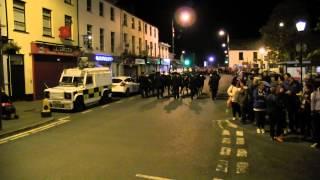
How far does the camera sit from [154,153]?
948cm

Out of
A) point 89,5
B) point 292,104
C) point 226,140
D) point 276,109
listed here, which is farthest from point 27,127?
point 89,5

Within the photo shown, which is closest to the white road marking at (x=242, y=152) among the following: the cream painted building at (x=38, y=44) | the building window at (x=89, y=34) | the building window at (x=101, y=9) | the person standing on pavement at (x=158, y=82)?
the cream painted building at (x=38, y=44)

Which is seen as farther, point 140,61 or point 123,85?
point 140,61

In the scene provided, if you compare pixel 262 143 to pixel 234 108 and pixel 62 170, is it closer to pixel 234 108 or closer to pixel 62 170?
pixel 234 108

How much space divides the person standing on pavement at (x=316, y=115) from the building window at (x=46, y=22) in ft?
65.4

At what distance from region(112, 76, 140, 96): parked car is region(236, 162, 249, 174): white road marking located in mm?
20063

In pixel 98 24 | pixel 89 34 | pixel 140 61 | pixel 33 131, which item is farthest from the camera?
pixel 140 61

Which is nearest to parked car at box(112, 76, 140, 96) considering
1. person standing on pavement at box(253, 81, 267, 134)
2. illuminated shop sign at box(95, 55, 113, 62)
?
illuminated shop sign at box(95, 55, 113, 62)

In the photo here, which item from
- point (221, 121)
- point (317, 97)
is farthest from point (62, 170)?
point (221, 121)

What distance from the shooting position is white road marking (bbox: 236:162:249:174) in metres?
7.85

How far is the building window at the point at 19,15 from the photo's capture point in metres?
23.3

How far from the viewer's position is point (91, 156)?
30.1 feet

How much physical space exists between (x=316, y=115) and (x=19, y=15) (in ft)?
62.1

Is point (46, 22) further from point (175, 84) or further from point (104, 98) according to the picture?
point (175, 84)
